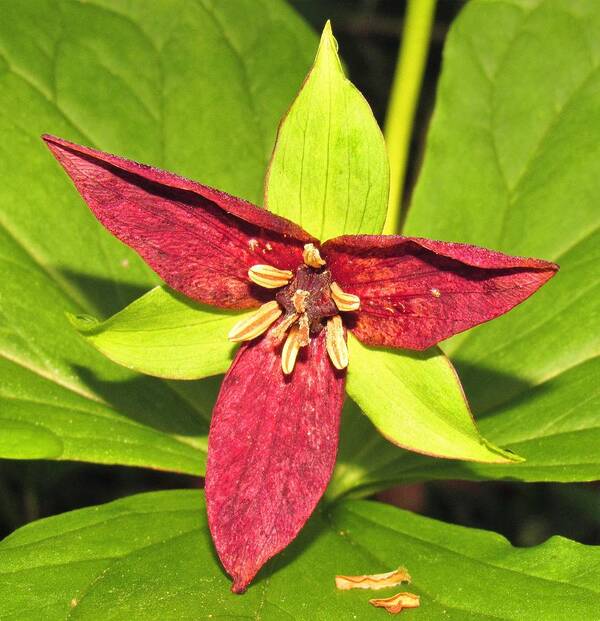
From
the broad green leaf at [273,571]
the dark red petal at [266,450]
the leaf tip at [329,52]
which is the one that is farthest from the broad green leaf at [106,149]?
the leaf tip at [329,52]

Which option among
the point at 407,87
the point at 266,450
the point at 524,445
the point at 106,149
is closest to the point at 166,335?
Result: the point at 266,450

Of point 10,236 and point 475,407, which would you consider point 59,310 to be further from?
point 475,407

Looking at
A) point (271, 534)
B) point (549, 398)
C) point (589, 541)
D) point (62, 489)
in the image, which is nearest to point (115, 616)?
point (271, 534)

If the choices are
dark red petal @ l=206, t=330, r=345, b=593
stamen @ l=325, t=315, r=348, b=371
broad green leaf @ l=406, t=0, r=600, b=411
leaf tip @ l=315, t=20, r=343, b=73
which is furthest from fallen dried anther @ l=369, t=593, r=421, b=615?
leaf tip @ l=315, t=20, r=343, b=73

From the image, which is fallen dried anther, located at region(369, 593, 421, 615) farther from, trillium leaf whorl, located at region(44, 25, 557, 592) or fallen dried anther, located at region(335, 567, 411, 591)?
trillium leaf whorl, located at region(44, 25, 557, 592)

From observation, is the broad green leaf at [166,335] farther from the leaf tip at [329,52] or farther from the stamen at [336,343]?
the leaf tip at [329,52]
